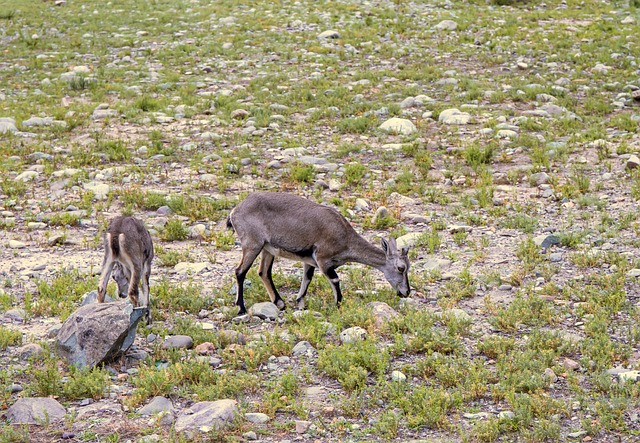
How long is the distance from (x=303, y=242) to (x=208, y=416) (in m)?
4.03

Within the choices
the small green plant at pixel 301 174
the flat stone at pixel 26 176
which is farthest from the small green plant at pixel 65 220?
the small green plant at pixel 301 174

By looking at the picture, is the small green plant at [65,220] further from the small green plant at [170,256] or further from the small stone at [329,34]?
the small stone at [329,34]

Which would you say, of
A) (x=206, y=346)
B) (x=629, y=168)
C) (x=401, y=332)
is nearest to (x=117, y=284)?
(x=206, y=346)

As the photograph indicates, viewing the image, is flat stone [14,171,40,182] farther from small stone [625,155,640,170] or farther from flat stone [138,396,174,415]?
small stone [625,155,640,170]

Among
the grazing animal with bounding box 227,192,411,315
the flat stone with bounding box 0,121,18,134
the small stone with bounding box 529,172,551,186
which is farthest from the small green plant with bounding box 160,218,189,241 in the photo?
Answer: the flat stone with bounding box 0,121,18,134

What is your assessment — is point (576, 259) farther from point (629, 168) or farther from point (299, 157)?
point (299, 157)

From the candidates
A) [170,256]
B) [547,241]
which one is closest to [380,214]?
[547,241]

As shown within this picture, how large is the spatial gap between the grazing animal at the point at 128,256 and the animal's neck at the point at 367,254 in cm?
293

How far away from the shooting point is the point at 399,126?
19.5 meters

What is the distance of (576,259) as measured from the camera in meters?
12.5

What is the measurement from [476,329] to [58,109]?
14.4 metres

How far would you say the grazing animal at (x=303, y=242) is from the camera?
11773 millimetres

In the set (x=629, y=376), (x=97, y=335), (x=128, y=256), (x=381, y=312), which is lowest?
(x=381, y=312)

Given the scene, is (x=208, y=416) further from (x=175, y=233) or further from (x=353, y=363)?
(x=175, y=233)
